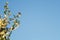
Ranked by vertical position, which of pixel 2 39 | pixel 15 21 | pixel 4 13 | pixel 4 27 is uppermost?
pixel 4 13

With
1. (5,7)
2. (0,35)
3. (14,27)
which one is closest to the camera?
(0,35)

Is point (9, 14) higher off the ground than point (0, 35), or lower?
higher

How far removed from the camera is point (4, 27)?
7938mm

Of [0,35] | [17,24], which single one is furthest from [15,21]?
[0,35]

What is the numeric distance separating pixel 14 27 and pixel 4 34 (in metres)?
0.78

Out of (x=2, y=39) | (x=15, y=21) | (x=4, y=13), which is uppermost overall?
(x=4, y=13)

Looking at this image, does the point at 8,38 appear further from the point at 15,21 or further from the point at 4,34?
the point at 15,21

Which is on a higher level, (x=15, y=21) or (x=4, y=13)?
(x=4, y=13)

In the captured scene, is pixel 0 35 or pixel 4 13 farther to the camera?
pixel 4 13

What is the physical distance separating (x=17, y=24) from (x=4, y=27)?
899 mm

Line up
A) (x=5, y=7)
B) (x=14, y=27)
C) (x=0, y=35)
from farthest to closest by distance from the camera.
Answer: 1. (x=5, y=7)
2. (x=14, y=27)
3. (x=0, y=35)

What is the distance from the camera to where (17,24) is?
854 cm

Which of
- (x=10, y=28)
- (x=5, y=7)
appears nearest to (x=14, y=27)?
(x=10, y=28)

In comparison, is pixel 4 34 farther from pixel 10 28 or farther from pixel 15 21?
pixel 15 21
